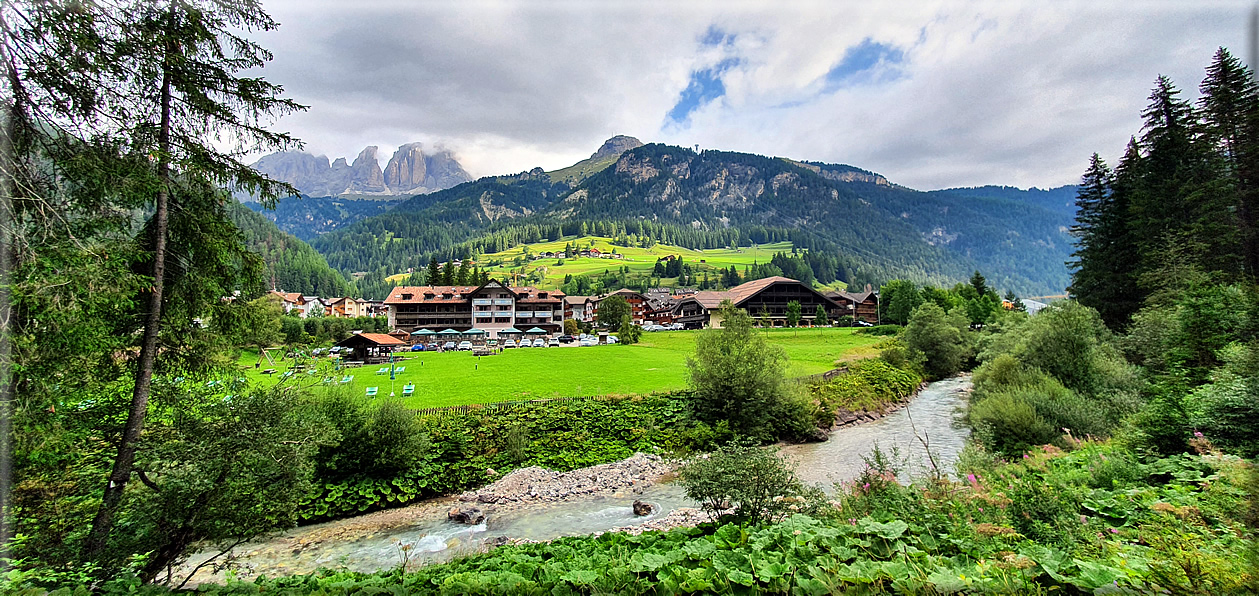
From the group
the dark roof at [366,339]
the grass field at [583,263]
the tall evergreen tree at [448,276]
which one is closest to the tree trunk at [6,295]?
the dark roof at [366,339]

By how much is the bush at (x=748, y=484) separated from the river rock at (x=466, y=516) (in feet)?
27.7

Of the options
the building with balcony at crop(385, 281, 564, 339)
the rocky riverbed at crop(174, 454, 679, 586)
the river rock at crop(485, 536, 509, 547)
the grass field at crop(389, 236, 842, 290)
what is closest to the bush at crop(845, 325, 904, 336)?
the building with balcony at crop(385, 281, 564, 339)

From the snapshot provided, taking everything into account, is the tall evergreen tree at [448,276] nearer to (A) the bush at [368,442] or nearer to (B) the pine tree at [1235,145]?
(A) the bush at [368,442]

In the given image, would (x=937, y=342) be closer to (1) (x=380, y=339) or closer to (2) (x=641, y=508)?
(2) (x=641, y=508)

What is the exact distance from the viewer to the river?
38.3 ft

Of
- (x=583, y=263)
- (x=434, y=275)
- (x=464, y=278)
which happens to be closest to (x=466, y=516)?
(x=434, y=275)

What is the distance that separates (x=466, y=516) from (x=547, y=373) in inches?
748

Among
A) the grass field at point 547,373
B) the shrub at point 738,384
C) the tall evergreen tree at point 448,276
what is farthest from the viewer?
the tall evergreen tree at point 448,276

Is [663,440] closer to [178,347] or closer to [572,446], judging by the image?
[572,446]

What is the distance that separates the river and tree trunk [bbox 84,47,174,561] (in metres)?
3.22

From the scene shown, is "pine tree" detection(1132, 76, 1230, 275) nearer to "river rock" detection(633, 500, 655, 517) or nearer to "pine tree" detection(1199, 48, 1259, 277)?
"pine tree" detection(1199, 48, 1259, 277)

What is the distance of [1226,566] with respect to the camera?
3172mm

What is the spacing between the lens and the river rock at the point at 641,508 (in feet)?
49.1

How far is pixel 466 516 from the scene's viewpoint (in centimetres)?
1486
